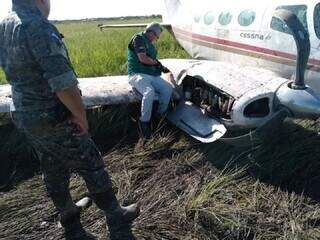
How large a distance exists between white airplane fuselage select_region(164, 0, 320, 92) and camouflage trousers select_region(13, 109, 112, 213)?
3.36 metres

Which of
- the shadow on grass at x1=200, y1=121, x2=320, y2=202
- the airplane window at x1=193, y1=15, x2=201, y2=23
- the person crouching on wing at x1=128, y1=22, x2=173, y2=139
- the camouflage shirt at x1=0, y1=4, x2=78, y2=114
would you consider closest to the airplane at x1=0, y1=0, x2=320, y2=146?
the shadow on grass at x1=200, y1=121, x2=320, y2=202

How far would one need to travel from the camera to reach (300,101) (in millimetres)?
5102

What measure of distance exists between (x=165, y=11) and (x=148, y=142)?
21.6 ft

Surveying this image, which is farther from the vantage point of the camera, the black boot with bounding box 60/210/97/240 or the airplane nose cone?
the airplane nose cone

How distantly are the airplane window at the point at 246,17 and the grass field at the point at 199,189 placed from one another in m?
1.94

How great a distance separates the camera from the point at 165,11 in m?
12.0

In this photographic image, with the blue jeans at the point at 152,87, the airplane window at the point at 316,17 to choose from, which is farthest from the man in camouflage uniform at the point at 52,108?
the airplane window at the point at 316,17

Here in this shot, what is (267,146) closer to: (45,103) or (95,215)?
(95,215)

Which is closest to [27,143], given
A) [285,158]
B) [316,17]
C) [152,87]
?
[152,87]

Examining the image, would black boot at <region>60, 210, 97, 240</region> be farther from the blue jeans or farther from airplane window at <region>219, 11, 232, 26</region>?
airplane window at <region>219, 11, 232, 26</region>

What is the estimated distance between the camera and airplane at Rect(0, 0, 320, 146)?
5.25 meters

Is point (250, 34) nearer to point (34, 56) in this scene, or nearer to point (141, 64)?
point (141, 64)

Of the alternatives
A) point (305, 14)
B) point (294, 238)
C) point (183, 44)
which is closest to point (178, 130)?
point (305, 14)

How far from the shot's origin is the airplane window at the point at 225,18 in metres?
7.93
